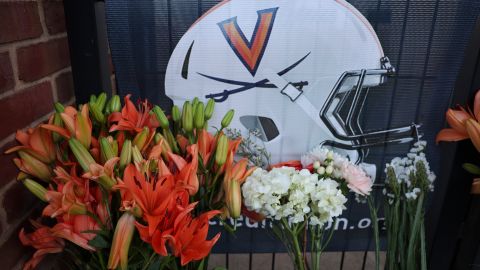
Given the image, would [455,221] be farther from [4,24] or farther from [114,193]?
[4,24]

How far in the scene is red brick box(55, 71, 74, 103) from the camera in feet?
3.29

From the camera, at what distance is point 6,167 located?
0.81 m

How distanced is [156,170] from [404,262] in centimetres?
71

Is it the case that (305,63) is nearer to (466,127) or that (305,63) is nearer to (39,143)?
(466,127)

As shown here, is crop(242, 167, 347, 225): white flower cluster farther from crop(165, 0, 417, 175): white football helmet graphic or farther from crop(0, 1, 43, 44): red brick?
crop(0, 1, 43, 44): red brick

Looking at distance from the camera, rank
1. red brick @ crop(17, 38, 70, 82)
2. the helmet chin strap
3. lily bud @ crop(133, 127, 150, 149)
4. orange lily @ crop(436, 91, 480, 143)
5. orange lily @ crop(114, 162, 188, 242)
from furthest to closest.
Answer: the helmet chin strap < orange lily @ crop(436, 91, 480, 143) < red brick @ crop(17, 38, 70, 82) < lily bud @ crop(133, 127, 150, 149) < orange lily @ crop(114, 162, 188, 242)

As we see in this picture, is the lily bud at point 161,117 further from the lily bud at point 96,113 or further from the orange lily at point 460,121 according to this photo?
the orange lily at point 460,121

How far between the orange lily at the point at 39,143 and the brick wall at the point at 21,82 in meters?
0.07

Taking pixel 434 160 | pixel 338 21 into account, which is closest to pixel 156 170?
pixel 338 21

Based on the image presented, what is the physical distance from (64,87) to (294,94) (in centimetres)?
63

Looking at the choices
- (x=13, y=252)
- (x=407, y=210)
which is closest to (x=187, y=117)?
(x=13, y=252)

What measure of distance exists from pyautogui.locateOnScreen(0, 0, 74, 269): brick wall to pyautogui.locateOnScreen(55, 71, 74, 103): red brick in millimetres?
12

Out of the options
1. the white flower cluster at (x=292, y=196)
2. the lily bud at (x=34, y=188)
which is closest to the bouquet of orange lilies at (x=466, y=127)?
the white flower cluster at (x=292, y=196)

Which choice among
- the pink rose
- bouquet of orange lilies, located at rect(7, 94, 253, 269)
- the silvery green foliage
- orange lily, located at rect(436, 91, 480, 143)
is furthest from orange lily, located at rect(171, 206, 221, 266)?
orange lily, located at rect(436, 91, 480, 143)
